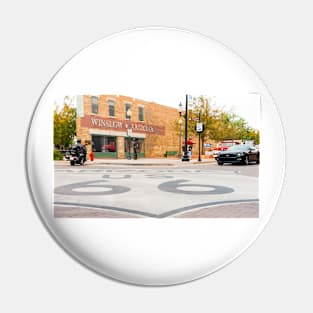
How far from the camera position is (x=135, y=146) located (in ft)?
8.92

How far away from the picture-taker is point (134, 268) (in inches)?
100

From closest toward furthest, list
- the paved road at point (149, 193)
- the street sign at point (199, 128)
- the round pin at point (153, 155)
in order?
the round pin at point (153, 155) < the paved road at point (149, 193) < the street sign at point (199, 128)

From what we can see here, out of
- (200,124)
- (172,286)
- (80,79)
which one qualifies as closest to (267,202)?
(200,124)

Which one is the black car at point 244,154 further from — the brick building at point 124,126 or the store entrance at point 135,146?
the store entrance at point 135,146

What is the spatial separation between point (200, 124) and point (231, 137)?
319 millimetres

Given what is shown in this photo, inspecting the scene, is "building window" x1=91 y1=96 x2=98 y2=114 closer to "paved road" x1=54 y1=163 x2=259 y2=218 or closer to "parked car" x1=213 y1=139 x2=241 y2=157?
"paved road" x1=54 y1=163 x2=259 y2=218

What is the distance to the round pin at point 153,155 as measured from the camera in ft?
8.38

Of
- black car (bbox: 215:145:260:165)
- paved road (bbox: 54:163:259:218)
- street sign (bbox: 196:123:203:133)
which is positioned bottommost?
paved road (bbox: 54:163:259:218)

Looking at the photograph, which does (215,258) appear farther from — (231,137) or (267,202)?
(231,137)

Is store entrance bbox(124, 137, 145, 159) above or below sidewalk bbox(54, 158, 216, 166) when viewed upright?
above

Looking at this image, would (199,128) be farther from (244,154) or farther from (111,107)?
(111,107)

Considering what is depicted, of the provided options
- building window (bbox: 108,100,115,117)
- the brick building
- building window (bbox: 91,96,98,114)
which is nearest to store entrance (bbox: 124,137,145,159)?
the brick building

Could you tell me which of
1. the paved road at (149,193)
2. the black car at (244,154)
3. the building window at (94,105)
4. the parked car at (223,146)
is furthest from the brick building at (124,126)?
the black car at (244,154)

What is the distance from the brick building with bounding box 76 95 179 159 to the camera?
261 centimetres
